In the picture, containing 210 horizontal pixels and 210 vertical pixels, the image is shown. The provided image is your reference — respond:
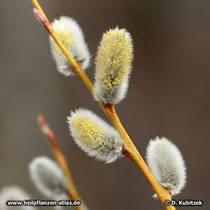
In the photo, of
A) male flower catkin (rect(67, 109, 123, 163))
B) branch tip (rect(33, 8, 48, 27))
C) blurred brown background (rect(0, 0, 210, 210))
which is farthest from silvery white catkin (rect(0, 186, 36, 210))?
blurred brown background (rect(0, 0, 210, 210))

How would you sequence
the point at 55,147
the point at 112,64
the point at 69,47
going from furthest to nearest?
the point at 55,147, the point at 69,47, the point at 112,64

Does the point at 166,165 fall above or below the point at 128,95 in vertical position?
below

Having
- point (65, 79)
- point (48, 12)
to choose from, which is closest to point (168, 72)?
point (65, 79)

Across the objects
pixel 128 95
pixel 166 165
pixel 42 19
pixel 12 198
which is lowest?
pixel 166 165

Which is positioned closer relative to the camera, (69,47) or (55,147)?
(69,47)

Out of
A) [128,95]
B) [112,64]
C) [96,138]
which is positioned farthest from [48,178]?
[128,95]

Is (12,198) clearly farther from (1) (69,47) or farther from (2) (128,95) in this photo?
(2) (128,95)

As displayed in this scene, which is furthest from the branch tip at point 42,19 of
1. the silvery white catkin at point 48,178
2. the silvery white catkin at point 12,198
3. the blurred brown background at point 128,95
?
the blurred brown background at point 128,95

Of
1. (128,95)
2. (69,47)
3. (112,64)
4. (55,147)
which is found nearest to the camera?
(112,64)
